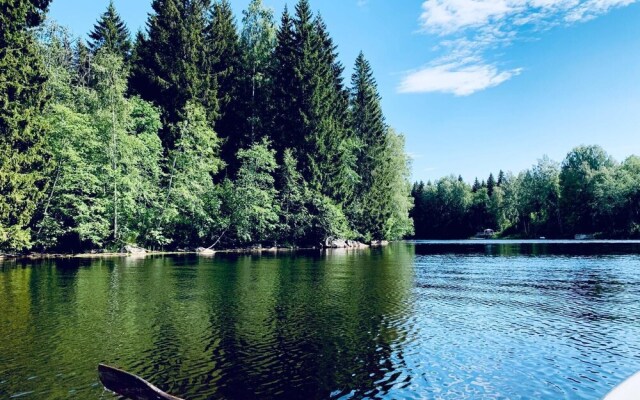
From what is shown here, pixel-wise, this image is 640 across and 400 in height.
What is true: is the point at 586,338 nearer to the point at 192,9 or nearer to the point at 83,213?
the point at 83,213

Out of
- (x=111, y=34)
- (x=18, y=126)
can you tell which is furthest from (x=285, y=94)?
(x=18, y=126)

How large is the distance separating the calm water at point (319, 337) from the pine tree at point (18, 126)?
10947 millimetres

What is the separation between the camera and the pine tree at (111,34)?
2586 inches

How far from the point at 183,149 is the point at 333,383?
51.0 meters

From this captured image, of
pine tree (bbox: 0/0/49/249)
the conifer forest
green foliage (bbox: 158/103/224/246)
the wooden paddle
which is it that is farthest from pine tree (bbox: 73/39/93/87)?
the wooden paddle

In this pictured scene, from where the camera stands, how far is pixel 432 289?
25672 mm

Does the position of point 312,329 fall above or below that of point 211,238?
below

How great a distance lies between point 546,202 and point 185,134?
109 metres

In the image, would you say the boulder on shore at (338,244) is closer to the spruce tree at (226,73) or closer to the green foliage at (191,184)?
the green foliage at (191,184)

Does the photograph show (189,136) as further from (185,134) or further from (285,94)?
(285,94)

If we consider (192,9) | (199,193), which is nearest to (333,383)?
(199,193)

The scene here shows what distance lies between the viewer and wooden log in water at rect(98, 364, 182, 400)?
22.1 ft

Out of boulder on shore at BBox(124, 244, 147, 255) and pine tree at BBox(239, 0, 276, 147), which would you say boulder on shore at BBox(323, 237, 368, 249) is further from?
boulder on shore at BBox(124, 244, 147, 255)

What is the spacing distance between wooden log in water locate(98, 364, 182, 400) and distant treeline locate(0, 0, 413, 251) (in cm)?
3492
